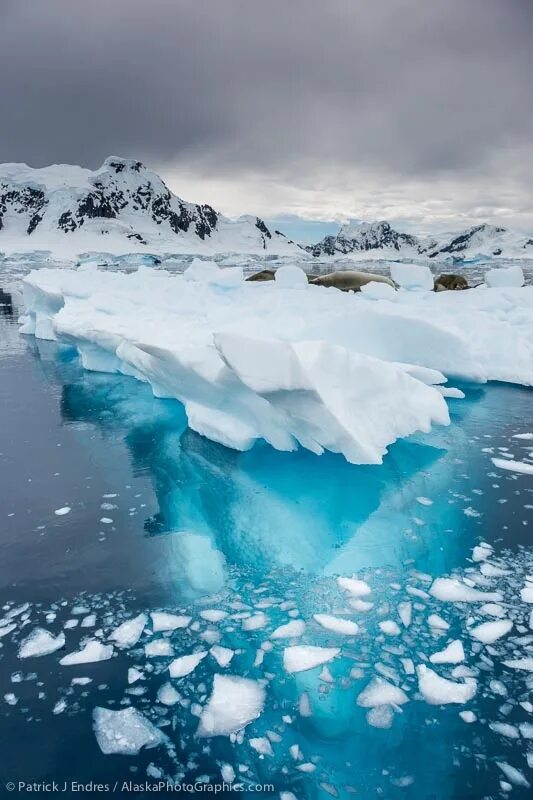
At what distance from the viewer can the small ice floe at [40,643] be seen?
2.65 m

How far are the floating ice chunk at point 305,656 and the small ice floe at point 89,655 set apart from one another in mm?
858

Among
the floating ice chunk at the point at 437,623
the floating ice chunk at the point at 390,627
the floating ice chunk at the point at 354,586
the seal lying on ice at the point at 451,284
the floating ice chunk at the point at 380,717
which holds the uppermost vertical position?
the seal lying on ice at the point at 451,284

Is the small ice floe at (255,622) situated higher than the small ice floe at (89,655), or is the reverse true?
the small ice floe at (89,655)

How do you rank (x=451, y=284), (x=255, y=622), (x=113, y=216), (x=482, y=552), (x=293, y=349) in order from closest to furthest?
(x=255, y=622) → (x=482, y=552) → (x=293, y=349) → (x=451, y=284) → (x=113, y=216)

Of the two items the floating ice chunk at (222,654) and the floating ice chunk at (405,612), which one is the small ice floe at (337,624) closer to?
the floating ice chunk at (405,612)

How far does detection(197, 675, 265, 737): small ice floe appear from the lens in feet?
7.32

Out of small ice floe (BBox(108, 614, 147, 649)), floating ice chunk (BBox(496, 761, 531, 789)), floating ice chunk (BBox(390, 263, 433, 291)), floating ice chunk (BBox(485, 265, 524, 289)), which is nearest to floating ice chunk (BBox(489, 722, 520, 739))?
floating ice chunk (BBox(496, 761, 531, 789))

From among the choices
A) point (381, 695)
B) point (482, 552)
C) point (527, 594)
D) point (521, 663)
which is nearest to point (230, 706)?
point (381, 695)

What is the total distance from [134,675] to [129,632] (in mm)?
306

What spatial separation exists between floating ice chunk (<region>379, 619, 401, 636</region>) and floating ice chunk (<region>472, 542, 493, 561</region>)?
35.3 inches

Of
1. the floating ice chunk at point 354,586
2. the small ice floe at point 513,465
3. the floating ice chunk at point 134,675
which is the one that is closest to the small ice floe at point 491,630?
the floating ice chunk at point 354,586

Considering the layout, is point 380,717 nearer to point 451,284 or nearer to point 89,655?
point 89,655

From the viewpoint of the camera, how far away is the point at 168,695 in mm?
2391

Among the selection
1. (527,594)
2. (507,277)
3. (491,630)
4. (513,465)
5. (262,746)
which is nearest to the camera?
(262,746)
